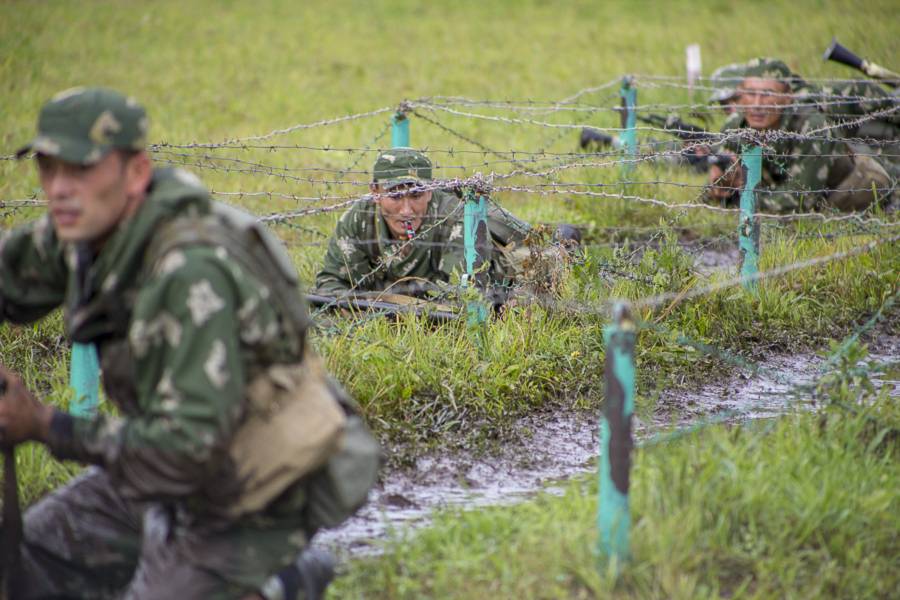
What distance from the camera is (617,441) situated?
333 cm

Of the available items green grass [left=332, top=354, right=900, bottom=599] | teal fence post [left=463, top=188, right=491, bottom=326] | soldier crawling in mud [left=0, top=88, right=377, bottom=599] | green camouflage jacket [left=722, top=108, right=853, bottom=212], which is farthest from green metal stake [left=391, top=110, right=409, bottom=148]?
soldier crawling in mud [left=0, top=88, right=377, bottom=599]

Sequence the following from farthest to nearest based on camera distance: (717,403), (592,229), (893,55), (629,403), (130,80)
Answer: (130,80), (893,55), (592,229), (717,403), (629,403)

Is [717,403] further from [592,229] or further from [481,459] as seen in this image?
[592,229]

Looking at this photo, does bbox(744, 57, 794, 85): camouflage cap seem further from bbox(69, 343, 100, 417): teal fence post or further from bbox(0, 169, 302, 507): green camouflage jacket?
bbox(0, 169, 302, 507): green camouflage jacket

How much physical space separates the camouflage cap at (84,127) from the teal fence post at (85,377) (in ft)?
5.32

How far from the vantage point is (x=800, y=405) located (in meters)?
5.17

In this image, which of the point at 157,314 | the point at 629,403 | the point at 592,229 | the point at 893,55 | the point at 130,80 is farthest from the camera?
the point at 130,80

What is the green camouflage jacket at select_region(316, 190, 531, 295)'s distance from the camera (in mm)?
6562

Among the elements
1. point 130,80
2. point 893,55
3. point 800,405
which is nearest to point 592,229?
point 800,405

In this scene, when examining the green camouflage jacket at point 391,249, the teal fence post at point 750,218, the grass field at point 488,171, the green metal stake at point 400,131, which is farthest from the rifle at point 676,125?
the green camouflage jacket at point 391,249

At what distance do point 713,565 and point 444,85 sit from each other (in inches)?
460

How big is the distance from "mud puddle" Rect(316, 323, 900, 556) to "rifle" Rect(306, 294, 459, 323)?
0.80 m

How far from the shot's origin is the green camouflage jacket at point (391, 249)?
6562mm

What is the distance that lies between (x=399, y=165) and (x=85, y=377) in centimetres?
270
